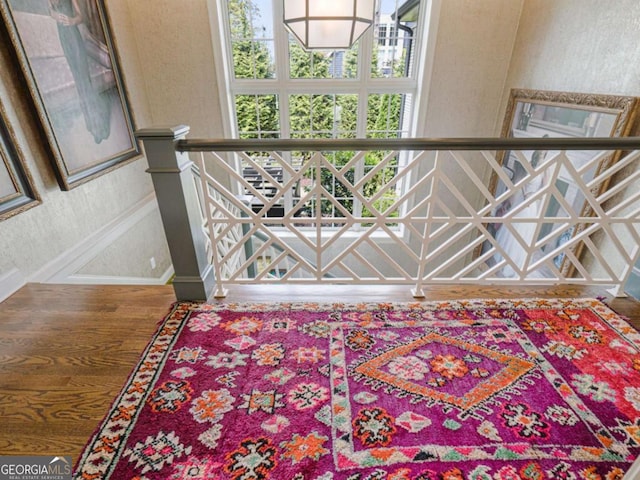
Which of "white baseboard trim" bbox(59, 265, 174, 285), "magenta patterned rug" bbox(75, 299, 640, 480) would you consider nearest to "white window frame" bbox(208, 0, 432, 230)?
"white baseboard trim" bbox(59, 265, 174, 285)

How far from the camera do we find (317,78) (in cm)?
373

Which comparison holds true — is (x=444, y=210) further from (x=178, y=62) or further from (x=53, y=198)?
(x=178, y=62)

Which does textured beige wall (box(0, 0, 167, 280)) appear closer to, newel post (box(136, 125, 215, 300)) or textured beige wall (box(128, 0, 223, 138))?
textured beige wall (box(128, 0, 223, 138))

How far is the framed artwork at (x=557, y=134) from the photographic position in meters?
2.13

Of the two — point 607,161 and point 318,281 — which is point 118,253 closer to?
point 318,281

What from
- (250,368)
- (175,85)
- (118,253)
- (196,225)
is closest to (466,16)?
(175,85)

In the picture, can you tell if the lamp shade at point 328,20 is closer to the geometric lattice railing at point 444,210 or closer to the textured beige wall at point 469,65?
the geometric lattice railing at point 444,210

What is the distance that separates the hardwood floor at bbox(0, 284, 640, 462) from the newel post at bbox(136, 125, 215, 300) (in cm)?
18

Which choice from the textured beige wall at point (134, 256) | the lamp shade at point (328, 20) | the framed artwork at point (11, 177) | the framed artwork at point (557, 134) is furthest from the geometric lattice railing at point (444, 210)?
the framed artwork at point (11, 177)

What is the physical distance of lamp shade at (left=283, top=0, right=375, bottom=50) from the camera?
1756 millimetres

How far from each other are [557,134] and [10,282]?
4002 mm

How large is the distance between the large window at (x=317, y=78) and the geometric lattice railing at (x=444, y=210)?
40cm

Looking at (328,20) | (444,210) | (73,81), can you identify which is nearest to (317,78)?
(328,20)

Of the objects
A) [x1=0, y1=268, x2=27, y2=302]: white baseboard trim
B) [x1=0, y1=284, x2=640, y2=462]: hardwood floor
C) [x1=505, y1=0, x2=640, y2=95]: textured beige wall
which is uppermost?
[x1=505, y1=0, x2=640, y2=95]: textured beige wall
